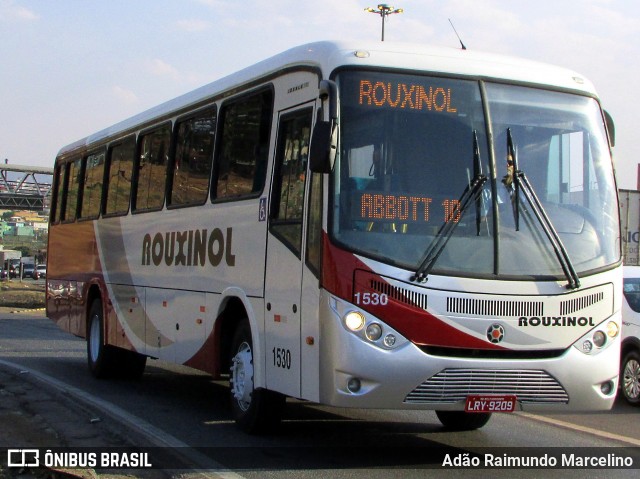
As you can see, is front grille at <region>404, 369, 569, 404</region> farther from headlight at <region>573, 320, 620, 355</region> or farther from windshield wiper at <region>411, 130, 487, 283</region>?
windshield wiper at <region>411, 130, 487, 283</region>

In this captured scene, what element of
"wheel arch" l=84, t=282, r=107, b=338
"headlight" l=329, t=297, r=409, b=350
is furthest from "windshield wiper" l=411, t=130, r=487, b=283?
"wheel arch" l=84, t=282, r=107, b=338

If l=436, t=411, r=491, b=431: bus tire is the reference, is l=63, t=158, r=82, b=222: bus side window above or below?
above

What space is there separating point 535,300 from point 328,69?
2543mm

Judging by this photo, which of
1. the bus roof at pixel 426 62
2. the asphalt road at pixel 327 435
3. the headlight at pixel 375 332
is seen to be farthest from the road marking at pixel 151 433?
the bus roof at pixel 426 62

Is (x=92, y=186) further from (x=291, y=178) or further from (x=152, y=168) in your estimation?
(x=291, y=178)

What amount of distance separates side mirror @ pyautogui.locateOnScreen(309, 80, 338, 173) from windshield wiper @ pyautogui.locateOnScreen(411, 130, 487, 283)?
1023 millimetres

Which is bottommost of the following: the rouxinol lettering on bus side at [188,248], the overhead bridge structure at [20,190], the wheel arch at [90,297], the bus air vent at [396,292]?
the bus air vent at [396,292]

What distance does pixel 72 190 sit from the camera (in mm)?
16969

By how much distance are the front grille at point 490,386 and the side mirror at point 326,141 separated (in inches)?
72.9

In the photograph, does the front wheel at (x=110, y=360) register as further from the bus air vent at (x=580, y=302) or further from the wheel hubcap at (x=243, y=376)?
the bus air vent at (x=580, y=302)

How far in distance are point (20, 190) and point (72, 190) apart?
6862 centimetres

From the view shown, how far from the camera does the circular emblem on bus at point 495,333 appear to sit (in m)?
7.80

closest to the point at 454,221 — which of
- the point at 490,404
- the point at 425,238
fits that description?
the point at 425,238

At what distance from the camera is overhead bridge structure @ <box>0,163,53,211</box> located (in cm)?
7694
